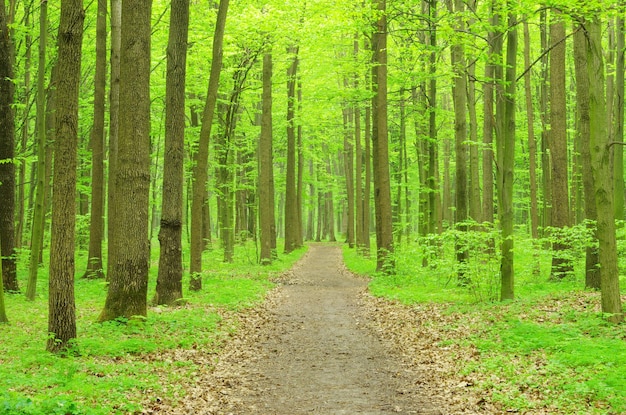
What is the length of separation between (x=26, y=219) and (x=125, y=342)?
2350cm

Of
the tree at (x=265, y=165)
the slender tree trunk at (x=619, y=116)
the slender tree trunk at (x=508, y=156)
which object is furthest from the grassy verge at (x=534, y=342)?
the tree at (x=265, y=165)

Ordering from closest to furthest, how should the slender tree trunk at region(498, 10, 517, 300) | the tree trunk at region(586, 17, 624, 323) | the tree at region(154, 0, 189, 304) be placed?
the tree trunk at region(586, 17, 624, 323) → the slender tree trunk at region(498, 10, 517, 300) → the tree at region(154, 0, 189, 304)

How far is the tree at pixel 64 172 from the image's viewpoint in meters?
7.75

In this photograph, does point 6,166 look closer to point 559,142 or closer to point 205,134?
point 205,134

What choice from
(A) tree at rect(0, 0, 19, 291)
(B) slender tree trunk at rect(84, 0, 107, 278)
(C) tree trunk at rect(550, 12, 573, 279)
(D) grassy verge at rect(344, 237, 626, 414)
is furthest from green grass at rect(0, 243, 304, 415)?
(C) tree trunk at rect(550, 12, 573, 279)

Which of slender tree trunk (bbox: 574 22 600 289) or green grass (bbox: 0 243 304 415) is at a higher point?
slender tree trunk (bbox: 574 22 600 289)

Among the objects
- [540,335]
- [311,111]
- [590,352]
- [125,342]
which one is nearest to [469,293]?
[540,335]

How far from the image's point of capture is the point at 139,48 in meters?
10.0

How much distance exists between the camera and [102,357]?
26.2 feet

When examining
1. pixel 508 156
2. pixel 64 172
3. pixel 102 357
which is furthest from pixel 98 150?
pixel 508 156

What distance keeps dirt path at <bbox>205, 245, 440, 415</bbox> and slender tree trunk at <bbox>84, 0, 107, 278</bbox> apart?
6.85 m

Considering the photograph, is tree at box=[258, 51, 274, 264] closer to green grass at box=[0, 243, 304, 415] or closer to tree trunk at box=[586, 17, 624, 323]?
green grass at box=[0, 243, 304, 415]

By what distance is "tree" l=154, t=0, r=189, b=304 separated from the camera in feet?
41.9

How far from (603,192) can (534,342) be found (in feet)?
9.61
